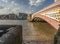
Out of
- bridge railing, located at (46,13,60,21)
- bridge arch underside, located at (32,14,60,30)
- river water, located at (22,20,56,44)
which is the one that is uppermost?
bridge railing, located at (46,13,60,21)

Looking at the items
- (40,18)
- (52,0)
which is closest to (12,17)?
(40,18)

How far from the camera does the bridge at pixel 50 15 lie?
3965 mm

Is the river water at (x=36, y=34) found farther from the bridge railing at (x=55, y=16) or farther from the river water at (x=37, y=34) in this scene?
the bridge railing at (x=55, y=16)

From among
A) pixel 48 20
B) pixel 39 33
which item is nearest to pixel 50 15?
pixel 48 20

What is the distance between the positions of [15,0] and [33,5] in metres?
0.49

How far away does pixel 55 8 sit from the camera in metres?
3.96

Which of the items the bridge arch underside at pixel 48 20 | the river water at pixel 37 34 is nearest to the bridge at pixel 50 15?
the bridge arch underside at pixel 48 20

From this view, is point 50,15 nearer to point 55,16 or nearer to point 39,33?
point 55,16

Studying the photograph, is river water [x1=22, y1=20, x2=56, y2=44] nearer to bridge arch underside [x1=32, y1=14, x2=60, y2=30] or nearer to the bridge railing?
bridge arch underside [x1=32, y1=14, x2=60, y2=30]

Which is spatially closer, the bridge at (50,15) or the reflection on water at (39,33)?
the reflection on water at (39,33)

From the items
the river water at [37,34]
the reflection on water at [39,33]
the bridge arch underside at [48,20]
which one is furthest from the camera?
the bridge arch underside at [48,20]

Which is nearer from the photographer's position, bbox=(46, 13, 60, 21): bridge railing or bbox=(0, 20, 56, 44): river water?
bbox=(0, 20, 56, 44): river water

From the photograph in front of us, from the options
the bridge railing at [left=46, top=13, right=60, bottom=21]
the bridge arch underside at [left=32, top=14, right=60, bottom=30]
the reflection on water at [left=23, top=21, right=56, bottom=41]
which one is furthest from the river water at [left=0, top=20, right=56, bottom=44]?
the bridge railing at [left=46, top=13, right=60, bottom=21]

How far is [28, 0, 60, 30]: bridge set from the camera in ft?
13.0
